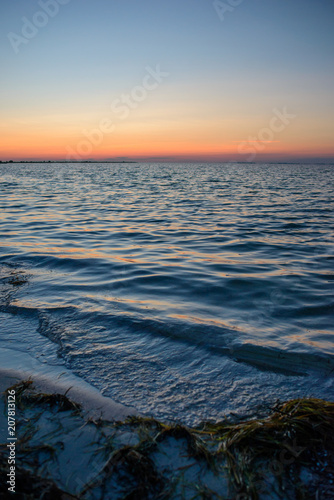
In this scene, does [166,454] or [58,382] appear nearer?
[166,454]

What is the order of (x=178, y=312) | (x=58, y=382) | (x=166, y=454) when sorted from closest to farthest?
1. (x=166, y=454)
2. (x=58, y=382)
3. (x=178, y=312)

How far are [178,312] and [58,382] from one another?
217 centimetres

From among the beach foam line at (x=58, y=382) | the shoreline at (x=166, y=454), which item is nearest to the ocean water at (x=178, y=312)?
the beach foam line at (x=58, y=382)

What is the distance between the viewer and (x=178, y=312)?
15.7ft

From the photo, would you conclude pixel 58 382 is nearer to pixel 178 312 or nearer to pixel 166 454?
pixel 166 454

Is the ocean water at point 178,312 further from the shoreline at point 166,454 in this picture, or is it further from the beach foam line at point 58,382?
the shoreline at point 166,454

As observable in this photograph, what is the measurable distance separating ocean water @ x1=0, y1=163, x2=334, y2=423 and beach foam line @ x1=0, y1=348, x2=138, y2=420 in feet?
0.30

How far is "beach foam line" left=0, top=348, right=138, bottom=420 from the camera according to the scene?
2.61m

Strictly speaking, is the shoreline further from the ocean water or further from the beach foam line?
the ocean water

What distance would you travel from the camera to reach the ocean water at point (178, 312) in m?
3.05

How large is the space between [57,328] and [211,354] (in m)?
1.95

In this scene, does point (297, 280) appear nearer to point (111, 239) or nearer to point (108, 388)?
point (108, 388)

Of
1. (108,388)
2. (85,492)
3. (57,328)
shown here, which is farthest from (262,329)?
(85,492)

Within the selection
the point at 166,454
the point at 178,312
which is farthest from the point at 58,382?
the point at 178,312
